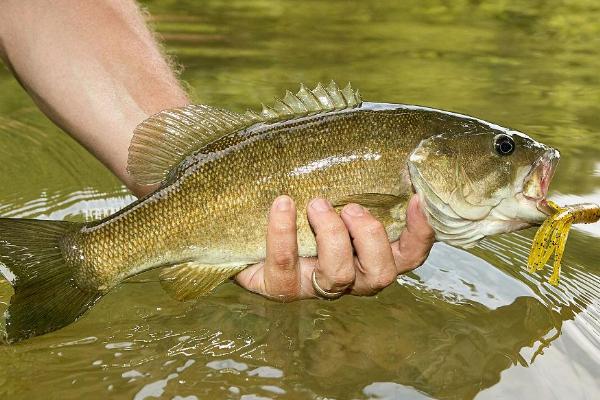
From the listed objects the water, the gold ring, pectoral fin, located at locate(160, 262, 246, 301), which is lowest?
the water

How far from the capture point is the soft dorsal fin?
2.72 meters

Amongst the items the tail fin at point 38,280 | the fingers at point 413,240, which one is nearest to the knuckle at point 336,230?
the fingers at point 413,240

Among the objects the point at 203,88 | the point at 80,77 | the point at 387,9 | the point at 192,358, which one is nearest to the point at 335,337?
the point at 192,358

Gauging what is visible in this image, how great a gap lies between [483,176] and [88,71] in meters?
1.59

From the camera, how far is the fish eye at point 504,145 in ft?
8.80

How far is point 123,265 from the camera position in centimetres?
266

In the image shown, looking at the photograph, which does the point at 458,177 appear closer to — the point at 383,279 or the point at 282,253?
the point at 383,279

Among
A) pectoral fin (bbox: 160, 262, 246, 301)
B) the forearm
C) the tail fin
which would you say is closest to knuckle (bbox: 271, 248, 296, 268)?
pectoral fin (bbox: 160, 262, 246, 301)

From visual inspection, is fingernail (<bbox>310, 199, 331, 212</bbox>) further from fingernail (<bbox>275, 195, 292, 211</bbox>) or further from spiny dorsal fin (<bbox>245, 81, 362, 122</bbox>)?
spiny dorsal fin (<bbox>245, 81, 362, 122</bbox>)

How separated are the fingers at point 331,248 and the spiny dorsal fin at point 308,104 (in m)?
0.31

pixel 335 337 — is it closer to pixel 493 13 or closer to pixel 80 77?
pixel 80 77

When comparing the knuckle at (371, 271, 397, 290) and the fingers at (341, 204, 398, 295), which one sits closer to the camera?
the fingers at (341, 204, 398, 295)

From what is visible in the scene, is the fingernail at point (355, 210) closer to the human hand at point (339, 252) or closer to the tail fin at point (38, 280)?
the human hand at point (339, 252)

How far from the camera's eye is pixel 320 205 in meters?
2.61
